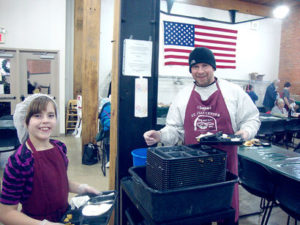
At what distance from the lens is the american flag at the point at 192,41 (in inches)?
304

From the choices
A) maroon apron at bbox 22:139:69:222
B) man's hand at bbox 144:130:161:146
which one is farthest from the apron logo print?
maroon apron at bbox 22:139:69:222

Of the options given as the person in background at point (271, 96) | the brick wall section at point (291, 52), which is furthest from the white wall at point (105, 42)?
the brick wall section at point (291, 52)

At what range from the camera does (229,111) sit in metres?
1.82

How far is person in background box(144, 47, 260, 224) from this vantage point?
1812 mm

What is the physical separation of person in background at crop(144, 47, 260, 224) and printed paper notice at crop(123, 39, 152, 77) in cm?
37

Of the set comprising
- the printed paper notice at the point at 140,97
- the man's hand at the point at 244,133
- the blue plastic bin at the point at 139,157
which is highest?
the printed paper notice at the point at 140,97

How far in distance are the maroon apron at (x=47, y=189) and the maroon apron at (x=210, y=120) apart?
36.2 inches

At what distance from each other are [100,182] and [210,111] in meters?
2.74

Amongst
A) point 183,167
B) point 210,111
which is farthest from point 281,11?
point 183,167

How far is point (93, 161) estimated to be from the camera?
495cm

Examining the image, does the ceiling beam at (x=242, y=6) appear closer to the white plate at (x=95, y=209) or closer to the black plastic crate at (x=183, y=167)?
the black plastic crate at (x=183, y=167)

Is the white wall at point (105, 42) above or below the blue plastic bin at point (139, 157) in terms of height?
above

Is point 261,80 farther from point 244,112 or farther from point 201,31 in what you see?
point 244,112

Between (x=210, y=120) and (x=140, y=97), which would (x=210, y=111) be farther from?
(x=140, y=97)
